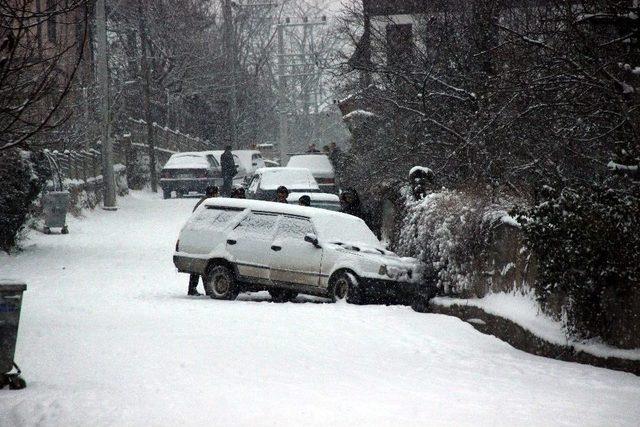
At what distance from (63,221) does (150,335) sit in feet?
48.7

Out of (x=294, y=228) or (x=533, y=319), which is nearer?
(x=533, y=319)

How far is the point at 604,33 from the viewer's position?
47.0 ft

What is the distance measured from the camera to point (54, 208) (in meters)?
26.8

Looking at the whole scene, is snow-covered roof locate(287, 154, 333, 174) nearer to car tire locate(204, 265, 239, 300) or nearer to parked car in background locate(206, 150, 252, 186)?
parked car in background locate(206, 150, 252, 186)

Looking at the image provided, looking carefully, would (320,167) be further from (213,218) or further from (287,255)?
(287,255)

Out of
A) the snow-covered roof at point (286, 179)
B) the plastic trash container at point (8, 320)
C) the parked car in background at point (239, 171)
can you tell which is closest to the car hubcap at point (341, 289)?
the plastic trash container at point (8, 320)

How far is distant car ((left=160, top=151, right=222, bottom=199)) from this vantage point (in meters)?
39.8

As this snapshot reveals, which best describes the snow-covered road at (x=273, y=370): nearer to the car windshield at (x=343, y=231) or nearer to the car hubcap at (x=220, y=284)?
the car hubcap at (x=220, y=284)

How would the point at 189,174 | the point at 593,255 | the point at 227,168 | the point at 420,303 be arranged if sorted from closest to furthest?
the point at 593,255 < the point at 420,303 < the point at 227,168 < the point at 189,174

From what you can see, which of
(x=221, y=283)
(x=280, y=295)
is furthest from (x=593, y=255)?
(x=221, y=283)

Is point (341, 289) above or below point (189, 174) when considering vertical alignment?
below

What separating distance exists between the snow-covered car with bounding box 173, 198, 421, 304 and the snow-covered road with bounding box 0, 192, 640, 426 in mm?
432

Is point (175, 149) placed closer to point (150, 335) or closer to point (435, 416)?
point (150, 335)

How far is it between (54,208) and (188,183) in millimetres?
13297
